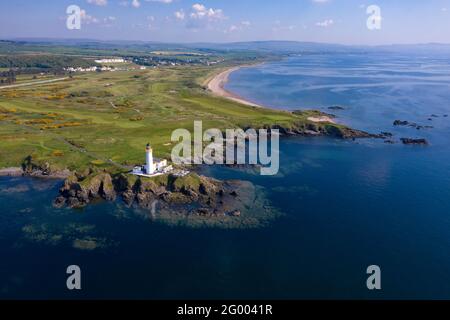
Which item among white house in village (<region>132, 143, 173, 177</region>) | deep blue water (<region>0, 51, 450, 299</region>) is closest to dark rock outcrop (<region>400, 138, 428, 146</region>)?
deep blue water (<region>0, 51, 450, 299</region>)

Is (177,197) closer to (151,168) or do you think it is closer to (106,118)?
(151,168)

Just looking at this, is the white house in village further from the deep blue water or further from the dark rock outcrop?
the dark rock outcrop

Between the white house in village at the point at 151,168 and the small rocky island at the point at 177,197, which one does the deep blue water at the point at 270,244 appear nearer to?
the small rocky island at the point at 177,197

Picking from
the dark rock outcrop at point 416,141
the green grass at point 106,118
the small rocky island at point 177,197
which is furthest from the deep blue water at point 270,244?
the dark rock outcrop at point 416,141

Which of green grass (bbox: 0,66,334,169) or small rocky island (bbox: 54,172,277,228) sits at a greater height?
green grass (bbox: 0,66,334,169)

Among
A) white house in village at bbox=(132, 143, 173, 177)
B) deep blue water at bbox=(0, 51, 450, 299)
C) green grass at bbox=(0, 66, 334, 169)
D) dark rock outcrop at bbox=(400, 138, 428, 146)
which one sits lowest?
deep blue water at bbox=(0, 51, 450, 299)

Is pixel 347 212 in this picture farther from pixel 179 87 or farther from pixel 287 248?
pixel 179 87

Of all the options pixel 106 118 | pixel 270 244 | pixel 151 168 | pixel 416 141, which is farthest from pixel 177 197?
pixel 416 141

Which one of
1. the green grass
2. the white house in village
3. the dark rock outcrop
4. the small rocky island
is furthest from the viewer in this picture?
the dark rock outcrop
